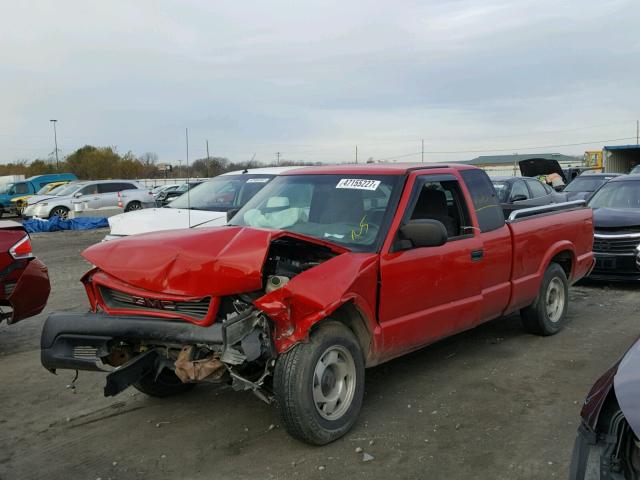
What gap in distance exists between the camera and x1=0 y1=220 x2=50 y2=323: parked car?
593 centimetres

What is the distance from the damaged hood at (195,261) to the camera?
373 centimetres

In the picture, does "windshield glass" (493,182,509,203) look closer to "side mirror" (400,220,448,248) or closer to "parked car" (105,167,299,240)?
"parked car" (105,167,299,240)

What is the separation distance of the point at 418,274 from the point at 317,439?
1.48 meters

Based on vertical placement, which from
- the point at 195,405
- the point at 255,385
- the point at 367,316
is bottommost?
the point at 195,405

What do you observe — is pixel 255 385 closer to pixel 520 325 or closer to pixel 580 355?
pixel 580 355

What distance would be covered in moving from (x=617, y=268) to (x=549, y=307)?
305cm

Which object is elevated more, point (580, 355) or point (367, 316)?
point (367, 316)

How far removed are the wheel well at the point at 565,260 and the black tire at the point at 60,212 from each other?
20734 millimetres

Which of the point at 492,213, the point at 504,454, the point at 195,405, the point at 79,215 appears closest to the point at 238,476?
the point at 195,405

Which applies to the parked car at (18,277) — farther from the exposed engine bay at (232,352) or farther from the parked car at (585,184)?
the parked car at (585,184)

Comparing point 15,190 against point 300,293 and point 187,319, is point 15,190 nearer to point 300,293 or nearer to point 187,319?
point 187,319

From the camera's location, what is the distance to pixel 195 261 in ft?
12.5

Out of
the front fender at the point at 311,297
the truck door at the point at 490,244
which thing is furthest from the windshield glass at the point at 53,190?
the front fender at the point at 311,297

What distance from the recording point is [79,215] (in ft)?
72.0
